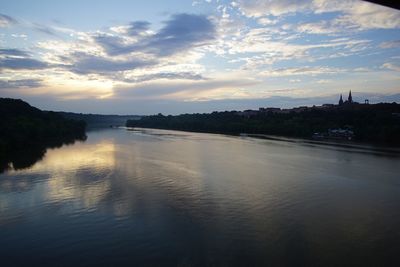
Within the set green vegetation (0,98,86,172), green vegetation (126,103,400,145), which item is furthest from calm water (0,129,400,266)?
green vegetation (126,103,400,145)

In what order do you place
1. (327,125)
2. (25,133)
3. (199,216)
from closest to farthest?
(199,216)
(25,133)
(327,125)

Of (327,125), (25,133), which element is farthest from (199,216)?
(327,125)

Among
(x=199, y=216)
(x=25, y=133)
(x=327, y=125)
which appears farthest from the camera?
(x=327, y=125)

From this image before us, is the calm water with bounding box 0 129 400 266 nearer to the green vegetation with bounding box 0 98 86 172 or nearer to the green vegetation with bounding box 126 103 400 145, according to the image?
the green vegetation with bounding box 0 98 86 172

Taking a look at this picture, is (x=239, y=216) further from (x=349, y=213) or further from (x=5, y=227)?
(x=5, y=227)

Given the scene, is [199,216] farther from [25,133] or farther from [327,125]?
[327,125]

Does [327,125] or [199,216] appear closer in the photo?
[199,216]
